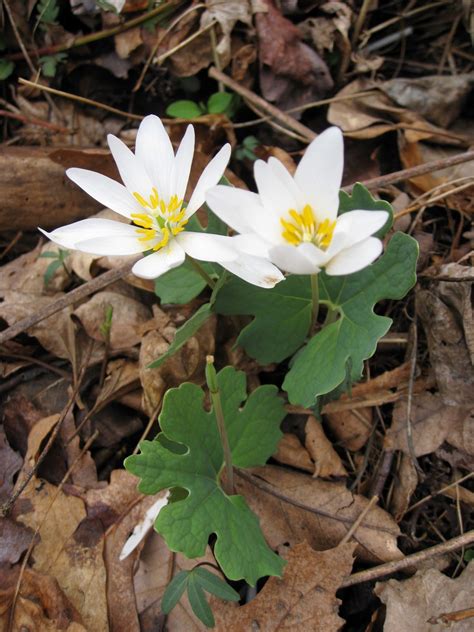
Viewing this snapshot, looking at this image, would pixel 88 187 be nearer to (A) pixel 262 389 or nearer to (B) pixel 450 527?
(A) pixel 262 389

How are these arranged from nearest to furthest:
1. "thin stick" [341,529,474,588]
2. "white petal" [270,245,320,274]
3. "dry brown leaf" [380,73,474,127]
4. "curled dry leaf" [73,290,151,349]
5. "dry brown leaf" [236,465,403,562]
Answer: "white petal" [270,245,320,274] → "thin stick" [341,529,474,588] → "dry brown leaf" [236,465,403,562] → "curled dry leaf" [73,290,151,349] → "dry brown leaf" [380,73,474,127]

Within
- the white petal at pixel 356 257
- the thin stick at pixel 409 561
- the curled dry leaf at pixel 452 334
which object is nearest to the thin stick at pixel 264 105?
the curled dry leaf at pixel 452 334

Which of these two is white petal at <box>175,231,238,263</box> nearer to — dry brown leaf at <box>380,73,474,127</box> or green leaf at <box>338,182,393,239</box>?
green leaf at <box>338,182,393,239</box>

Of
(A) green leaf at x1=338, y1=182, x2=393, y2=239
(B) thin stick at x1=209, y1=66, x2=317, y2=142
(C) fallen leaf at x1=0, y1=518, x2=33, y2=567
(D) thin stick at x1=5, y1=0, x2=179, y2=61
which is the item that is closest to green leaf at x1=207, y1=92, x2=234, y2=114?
(B) thin stick at x1=209, y1=66, x2=317, y2=142

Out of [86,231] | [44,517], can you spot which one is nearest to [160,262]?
[86,231]

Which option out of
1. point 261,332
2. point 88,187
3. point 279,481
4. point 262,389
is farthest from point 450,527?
point 88,187

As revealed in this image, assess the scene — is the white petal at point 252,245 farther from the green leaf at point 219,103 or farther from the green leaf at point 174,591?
the green leaf at point 219,103
